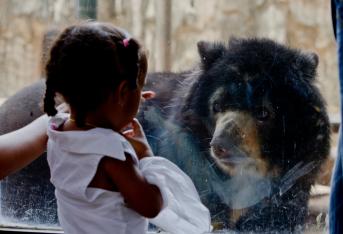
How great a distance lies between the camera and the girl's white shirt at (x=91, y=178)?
103cm

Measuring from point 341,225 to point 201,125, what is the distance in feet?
1.43

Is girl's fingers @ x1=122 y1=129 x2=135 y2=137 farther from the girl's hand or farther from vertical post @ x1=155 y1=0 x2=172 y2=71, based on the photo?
vertical post @ x1=155 y1=0 x2=172 y2=71

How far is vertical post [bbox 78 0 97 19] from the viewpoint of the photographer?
1387 millimetres

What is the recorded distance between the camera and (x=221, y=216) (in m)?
1.38

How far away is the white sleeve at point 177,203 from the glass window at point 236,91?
199 mm

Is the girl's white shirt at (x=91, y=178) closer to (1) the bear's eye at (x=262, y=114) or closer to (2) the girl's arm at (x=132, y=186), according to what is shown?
(2) the girl's arm at (x=132, y=186)

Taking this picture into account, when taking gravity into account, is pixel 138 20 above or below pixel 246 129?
above

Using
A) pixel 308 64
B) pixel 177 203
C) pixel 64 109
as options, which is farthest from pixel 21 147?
pixel 308 64

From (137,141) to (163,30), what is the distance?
340 millimetres

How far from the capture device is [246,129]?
132 centimetres

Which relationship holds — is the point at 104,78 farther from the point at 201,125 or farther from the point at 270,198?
the point at 270,198

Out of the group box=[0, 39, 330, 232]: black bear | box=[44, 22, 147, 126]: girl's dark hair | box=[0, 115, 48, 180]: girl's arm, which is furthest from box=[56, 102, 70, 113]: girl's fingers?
box=[0, 39, 330, 232]: black bear

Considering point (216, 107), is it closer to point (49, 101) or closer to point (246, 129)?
point (246, 129)

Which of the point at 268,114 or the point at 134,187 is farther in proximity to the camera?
the point at 268,114
